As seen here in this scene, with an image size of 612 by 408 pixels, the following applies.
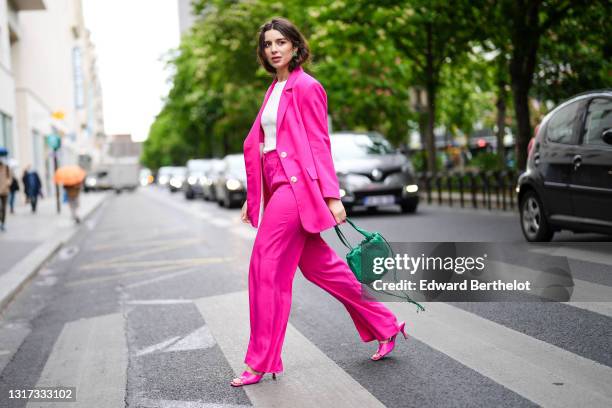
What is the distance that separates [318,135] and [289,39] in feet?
1.69

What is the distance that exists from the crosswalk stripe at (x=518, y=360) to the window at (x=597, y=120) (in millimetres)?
3332

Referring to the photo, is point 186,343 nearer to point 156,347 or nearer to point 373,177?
point 156,347

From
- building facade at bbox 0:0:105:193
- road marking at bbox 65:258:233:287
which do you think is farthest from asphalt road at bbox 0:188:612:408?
building facade at bbox 0:0:105:193

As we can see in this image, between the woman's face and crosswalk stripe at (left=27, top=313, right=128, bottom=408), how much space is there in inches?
73.2

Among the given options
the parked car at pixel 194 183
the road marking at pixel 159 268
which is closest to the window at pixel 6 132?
the parked car at pixel 194 183

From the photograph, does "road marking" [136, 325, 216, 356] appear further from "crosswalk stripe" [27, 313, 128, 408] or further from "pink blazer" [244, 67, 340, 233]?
"pink blazer" [244, 67, 340, 233]

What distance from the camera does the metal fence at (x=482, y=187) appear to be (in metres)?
16.7

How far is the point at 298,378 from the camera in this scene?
14.5 ft

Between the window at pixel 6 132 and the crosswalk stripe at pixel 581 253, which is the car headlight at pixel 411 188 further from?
the window at pixel 6 132

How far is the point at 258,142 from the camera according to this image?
4348mm

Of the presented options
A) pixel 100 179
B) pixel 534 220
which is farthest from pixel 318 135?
pixel 100 179

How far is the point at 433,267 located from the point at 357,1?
1733 centimetres

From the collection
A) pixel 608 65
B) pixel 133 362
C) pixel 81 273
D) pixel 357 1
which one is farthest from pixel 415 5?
pixel 133 362

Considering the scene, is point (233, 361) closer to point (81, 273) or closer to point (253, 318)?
point (253, 318)
